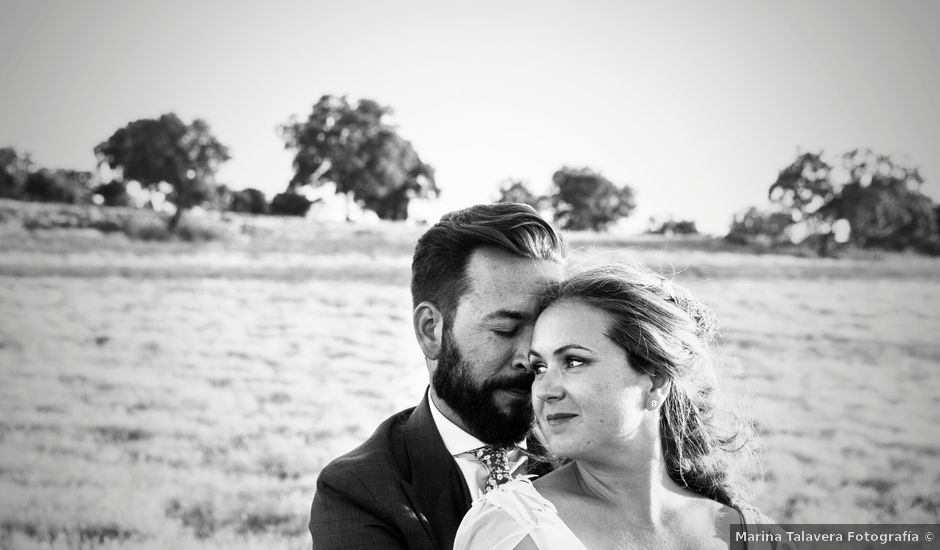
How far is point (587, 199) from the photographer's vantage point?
14953 mm

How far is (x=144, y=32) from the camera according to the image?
895 centimetres

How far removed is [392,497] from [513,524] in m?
0.73

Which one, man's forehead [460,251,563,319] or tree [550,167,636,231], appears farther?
tree [550,167,636,231]

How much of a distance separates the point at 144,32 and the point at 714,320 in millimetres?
8217

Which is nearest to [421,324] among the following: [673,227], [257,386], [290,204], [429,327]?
[429,327]

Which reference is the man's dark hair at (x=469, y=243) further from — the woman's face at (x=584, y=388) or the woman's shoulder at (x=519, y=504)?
the woman's shoulder at (x=519, y=504)

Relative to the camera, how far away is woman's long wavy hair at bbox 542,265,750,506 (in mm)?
2438

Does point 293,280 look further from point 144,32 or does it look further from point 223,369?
point 144,32

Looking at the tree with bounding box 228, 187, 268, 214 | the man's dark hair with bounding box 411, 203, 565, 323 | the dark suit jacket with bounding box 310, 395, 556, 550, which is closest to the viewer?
the dark suit jacket with bounding box 310, 395, 556, 550

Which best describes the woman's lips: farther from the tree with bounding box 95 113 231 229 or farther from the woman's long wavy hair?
the tree with bounding box 95 113 231 229

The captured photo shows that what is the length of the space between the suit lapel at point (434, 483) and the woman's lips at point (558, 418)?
0.65 metres

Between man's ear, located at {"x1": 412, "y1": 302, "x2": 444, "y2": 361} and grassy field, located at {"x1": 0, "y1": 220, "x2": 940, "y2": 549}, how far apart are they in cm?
283

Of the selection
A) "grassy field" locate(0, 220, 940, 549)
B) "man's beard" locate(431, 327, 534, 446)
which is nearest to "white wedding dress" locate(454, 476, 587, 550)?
"man's beard" locate(431, 327, 534, 446)

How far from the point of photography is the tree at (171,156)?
29.6ft
